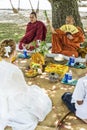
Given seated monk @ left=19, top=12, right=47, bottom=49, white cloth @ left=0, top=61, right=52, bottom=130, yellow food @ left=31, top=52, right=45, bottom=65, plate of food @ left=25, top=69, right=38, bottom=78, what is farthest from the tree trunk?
white cloth @ left=0, top=61, right=52, bottom=130

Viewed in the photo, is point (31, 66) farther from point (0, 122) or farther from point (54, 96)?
point (0, 122)

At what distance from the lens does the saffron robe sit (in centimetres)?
786

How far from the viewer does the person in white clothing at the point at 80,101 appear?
15.1 feet

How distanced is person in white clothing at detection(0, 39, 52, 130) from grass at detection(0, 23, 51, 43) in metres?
4.56

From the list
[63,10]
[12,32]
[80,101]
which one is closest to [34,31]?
[63,10]

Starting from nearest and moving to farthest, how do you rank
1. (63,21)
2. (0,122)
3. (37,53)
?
(0,122)
(37,53)
(63,21)

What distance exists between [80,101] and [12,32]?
240 inches

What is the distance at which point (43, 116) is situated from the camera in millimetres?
5066

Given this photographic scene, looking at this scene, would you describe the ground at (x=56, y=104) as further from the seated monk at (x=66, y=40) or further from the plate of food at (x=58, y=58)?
the seated monk at (x=66, y=40)

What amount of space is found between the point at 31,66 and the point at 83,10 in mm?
7091

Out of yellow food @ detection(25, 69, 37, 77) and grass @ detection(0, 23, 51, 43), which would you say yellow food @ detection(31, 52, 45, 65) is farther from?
grass @ detection(0, 23, 51, 43)

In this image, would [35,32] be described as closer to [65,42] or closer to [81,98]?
[65,42]

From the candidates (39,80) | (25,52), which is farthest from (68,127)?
(25,52)

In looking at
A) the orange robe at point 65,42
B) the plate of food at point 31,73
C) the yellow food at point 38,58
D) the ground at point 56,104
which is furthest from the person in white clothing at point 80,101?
the orange robe at point 65,42
